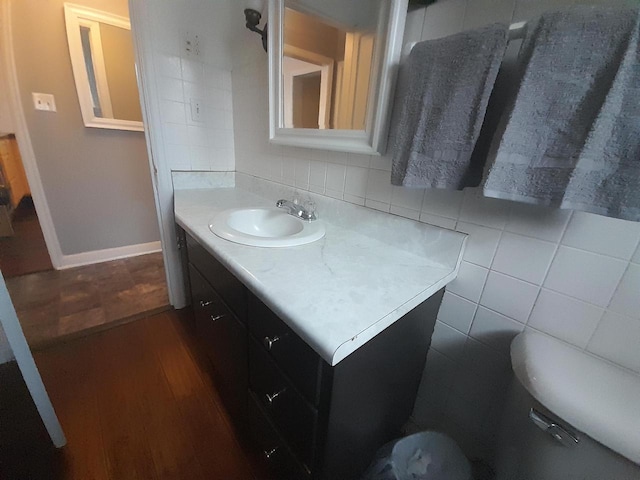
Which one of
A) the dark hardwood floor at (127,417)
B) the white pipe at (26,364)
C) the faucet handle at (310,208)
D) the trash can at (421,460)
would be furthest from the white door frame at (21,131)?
the trash can at (421,460)

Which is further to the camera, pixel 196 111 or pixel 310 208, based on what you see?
pixel 196 111

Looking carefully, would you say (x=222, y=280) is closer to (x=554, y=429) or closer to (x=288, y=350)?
(x=288, y=350)

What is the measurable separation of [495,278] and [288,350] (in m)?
0.57

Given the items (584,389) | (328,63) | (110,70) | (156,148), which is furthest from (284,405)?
(110,70)

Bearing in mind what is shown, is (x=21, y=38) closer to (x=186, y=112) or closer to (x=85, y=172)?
(x=85, y=172)

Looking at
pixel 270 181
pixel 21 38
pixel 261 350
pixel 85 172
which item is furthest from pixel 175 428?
pixel 21 38

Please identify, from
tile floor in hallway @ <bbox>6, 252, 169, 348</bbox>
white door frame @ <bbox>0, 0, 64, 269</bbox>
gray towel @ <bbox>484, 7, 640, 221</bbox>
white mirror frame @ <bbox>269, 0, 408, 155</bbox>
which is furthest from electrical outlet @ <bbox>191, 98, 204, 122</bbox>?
gray towel @ <bbox>484, 7, 640, 221</bbox>

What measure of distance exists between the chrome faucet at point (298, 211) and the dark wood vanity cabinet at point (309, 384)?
0.39 meters

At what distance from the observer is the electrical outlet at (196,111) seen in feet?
4.50

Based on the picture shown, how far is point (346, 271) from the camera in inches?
26.4

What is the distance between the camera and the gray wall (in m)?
1.64

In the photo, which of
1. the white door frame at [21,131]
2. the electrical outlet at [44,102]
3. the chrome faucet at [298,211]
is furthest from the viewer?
the electrical outlet at [44,102]

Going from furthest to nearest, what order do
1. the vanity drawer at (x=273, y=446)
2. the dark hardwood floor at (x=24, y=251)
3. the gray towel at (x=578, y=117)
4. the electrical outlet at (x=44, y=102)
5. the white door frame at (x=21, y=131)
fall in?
the dark hardwood floor at (x=24, y=251)
the electrical outlet at (x=44, y=102)
the white door frame at (x=21, y=131)
the vanity drawer at (x=273, y=446)
the gray towel at (x=578, y=117)

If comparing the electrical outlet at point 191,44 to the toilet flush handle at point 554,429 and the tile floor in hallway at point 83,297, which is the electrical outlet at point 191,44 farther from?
the toilet flush handle at point 554,429
